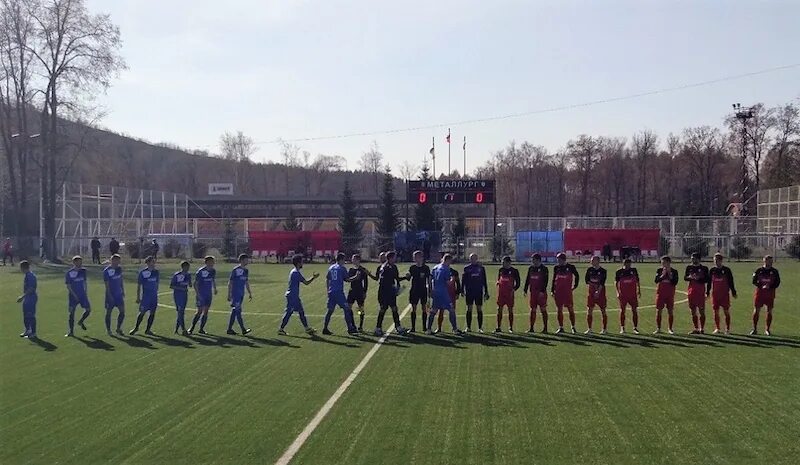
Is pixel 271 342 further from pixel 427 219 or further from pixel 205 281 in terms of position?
pixel 427 219

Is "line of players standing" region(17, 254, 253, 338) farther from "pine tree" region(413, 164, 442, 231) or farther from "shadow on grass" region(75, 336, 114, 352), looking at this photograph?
"pine tree" region(413, 164, 442, 231)

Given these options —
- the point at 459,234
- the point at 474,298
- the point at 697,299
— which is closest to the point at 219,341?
the point at 474,298

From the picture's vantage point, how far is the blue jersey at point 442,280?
18.1m

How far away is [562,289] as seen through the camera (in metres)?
18.3

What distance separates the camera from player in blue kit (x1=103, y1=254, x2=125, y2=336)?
18.6m

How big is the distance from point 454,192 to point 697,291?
32611 millimetres

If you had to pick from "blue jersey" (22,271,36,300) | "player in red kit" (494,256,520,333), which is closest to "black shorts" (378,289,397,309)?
"player in red kit" (494,256,520,333)

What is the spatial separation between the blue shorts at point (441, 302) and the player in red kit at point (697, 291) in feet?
17.4

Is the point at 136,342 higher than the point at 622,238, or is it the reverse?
the point at 622,238

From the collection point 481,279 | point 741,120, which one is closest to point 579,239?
point 741,120

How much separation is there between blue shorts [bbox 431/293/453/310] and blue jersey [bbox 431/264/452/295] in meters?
0.07

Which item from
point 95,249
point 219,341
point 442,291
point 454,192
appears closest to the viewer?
point 219,341

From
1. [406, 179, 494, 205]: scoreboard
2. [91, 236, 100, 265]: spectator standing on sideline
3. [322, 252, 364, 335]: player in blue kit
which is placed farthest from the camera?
[91, 236, 100, 265]: spectator standing on sideline

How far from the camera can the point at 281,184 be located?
150 meters
